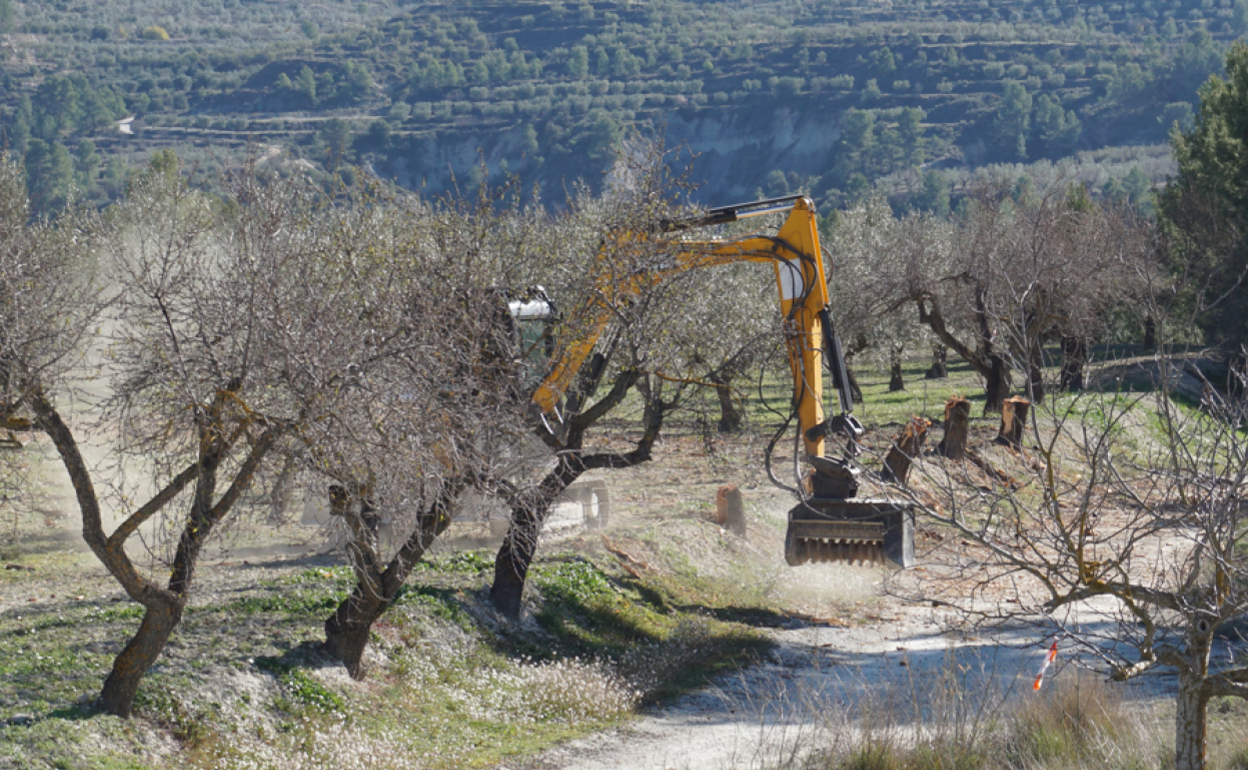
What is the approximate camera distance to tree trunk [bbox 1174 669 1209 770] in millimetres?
7000

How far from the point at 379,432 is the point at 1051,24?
645ft

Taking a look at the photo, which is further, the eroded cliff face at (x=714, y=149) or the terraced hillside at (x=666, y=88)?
the eroded cliff face at (x=714, y=149)

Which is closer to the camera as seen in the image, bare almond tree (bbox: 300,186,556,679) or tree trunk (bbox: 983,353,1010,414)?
bare almond tree (bbox: 300,186,556,679)

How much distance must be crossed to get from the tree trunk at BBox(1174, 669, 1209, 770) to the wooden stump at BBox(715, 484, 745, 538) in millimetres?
11844

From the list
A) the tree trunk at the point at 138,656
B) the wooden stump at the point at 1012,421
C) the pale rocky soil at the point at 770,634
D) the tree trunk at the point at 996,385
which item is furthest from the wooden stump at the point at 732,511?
the tree trunk at the point at 138,656

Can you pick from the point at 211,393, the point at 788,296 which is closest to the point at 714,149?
the point at 788,296

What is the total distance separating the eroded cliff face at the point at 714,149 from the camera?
Answer: 138 metres

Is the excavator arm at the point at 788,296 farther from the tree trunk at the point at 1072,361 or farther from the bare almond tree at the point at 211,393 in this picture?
the bare almond tree at the point at 211,393

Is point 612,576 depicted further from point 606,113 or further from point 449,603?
point 606,113

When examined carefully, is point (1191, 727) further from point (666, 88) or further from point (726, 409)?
point (666, 88)

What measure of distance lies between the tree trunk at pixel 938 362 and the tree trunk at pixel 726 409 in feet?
36.5

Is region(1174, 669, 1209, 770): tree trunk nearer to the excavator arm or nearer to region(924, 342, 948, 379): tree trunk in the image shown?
the excavator arm

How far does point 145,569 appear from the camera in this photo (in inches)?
535

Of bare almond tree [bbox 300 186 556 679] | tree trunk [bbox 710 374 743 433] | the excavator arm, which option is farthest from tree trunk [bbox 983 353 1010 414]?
bare almond tree [bbox 300 186 556 679]
